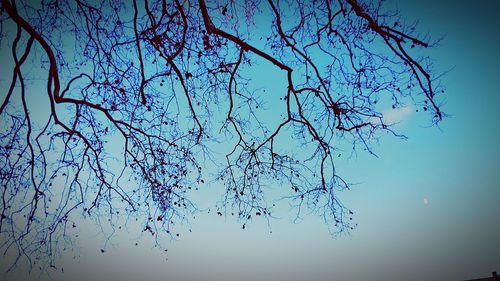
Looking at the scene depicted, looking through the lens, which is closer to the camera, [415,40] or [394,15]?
[415,40]

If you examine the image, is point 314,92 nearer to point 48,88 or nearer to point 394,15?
point 394,15

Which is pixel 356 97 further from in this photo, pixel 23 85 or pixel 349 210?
pixel 23 85

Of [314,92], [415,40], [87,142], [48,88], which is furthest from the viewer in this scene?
[87,142]

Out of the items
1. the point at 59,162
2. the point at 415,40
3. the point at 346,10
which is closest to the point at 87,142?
the point at 59,162

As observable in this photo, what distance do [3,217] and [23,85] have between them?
1691 mm

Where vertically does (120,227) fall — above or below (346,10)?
below

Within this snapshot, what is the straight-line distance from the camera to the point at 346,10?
377 centimetres

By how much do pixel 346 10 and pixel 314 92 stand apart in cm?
118

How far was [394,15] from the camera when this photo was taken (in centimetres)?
350

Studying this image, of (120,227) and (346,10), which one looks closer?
(346,10)

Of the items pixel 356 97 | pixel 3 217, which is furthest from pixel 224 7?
pixel 3 217

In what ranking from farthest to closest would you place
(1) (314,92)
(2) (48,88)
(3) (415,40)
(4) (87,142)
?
(4) (87,142) < (1) (314,92) < (2) (48,88) < (3) (415,40)

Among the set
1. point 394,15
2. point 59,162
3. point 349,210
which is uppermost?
point 394,15

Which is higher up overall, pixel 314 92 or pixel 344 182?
pixel 314 92
